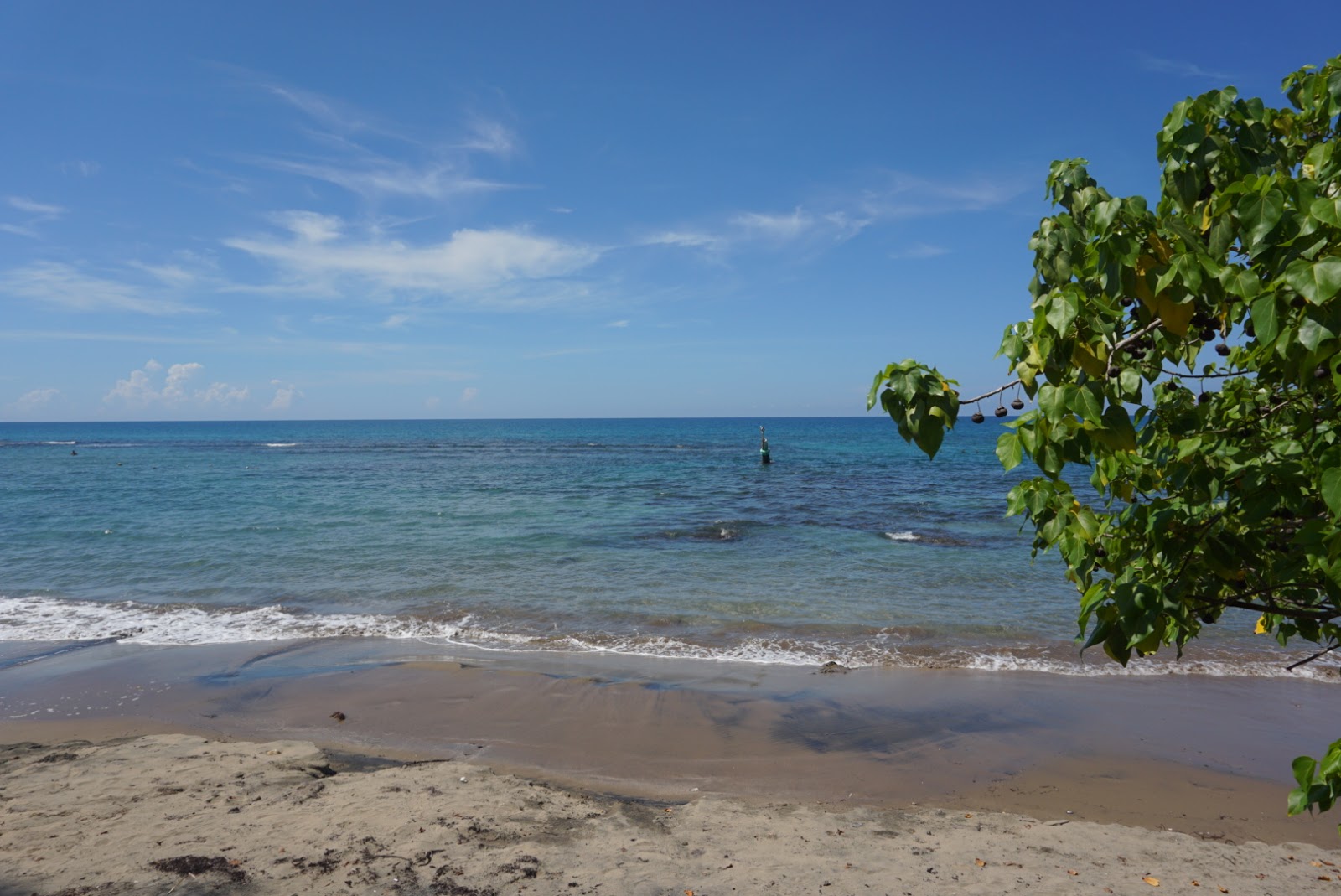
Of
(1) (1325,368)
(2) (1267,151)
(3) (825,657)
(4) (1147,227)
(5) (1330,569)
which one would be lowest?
(3) (825,657)

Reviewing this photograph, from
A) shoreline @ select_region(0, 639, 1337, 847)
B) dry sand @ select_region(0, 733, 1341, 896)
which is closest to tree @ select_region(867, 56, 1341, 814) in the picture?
dry sand @ select_region(0, 733, 1341, 896)

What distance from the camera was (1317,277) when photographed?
169 cm

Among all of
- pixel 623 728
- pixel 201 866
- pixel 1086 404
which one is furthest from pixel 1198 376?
A: pixel 623 728

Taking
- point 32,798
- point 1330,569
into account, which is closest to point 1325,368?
point 1330,569

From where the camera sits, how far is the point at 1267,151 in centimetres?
243

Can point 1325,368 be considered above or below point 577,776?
above

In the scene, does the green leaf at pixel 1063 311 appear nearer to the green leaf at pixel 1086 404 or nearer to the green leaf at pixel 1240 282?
the green leaf at pixel 1086 404

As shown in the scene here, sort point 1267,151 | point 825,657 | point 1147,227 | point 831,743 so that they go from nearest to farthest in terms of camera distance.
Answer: point 1147,227 < point 1267,151 < point 831,743 < point 825,657

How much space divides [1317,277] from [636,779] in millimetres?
5955

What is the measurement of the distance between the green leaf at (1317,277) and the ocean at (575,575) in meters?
8.65

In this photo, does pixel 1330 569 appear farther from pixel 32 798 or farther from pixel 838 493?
pixel 838 493

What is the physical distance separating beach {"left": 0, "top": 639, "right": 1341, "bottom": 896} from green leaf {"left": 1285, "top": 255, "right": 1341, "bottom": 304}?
160 inches

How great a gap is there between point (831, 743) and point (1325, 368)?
228 inches

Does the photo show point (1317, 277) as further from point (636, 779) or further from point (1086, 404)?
point (636, 779)
